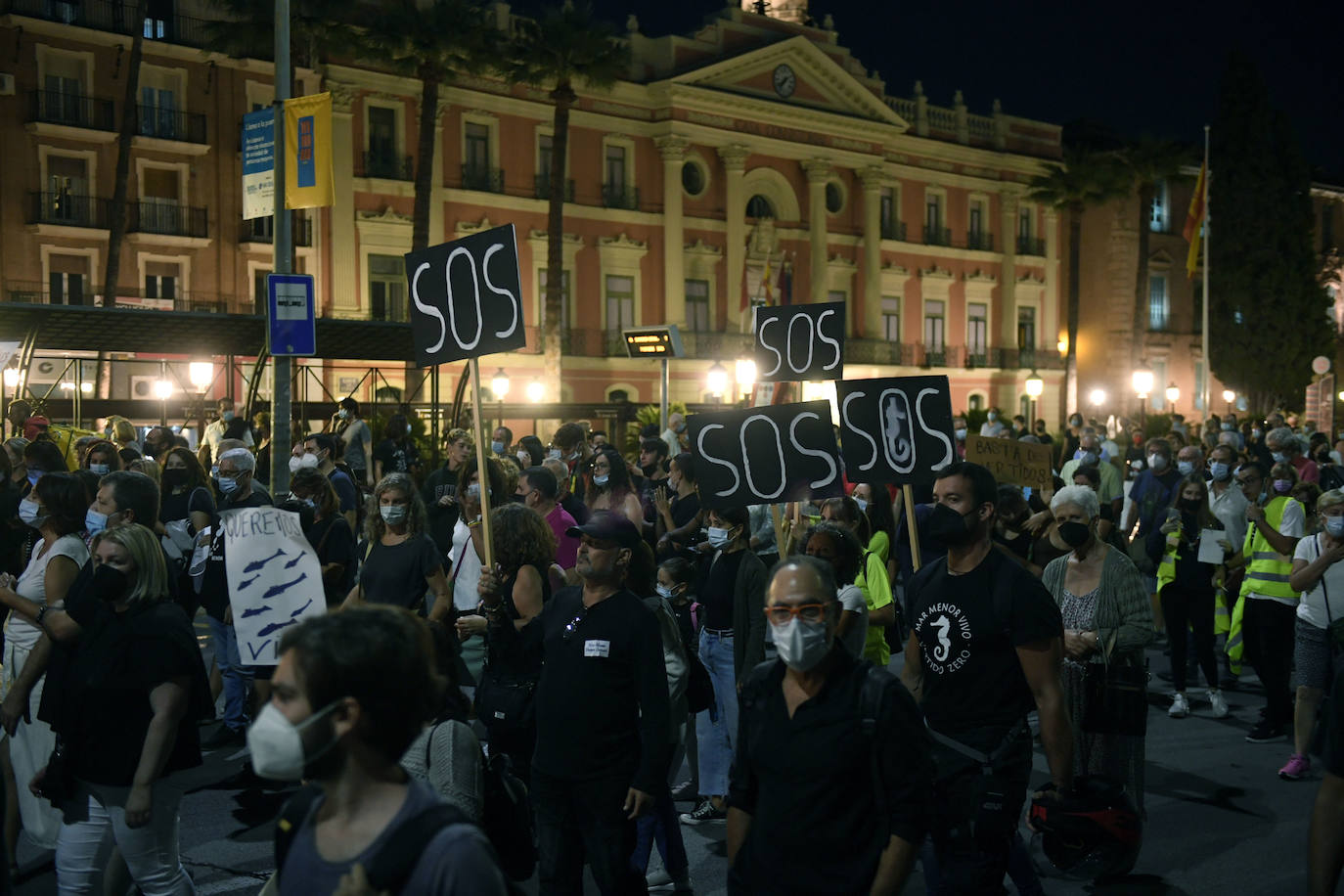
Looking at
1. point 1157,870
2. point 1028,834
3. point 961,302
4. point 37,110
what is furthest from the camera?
point 961,302

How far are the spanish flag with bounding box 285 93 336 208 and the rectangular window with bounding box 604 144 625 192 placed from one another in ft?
93.9

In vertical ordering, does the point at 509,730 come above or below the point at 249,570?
below

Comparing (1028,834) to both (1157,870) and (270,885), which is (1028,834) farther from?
(270,885)

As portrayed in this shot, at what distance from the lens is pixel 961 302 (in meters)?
50.9

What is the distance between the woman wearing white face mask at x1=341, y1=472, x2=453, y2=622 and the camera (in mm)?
6898

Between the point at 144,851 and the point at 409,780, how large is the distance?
2.68 meters

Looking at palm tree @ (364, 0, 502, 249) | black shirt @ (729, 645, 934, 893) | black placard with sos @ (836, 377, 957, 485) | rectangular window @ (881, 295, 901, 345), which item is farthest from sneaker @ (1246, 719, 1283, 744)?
rectangular window @ (881, 295, 901, 345)

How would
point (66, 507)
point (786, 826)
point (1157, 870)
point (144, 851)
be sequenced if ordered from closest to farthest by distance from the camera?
point (786, 826) < point (144, 851) < point (66, 507) < point (1157, 870)

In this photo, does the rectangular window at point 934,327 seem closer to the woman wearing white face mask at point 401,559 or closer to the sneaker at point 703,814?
the sneaker at point 703,814

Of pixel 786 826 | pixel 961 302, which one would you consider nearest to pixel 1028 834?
pixel 786 826

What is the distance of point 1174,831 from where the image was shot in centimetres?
686

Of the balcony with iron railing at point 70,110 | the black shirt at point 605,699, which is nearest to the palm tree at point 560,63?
the balcony with iron railing at point 70,110

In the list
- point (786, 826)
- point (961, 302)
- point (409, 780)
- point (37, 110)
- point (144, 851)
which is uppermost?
point (37, 110)

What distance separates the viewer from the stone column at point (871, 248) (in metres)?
47.0
